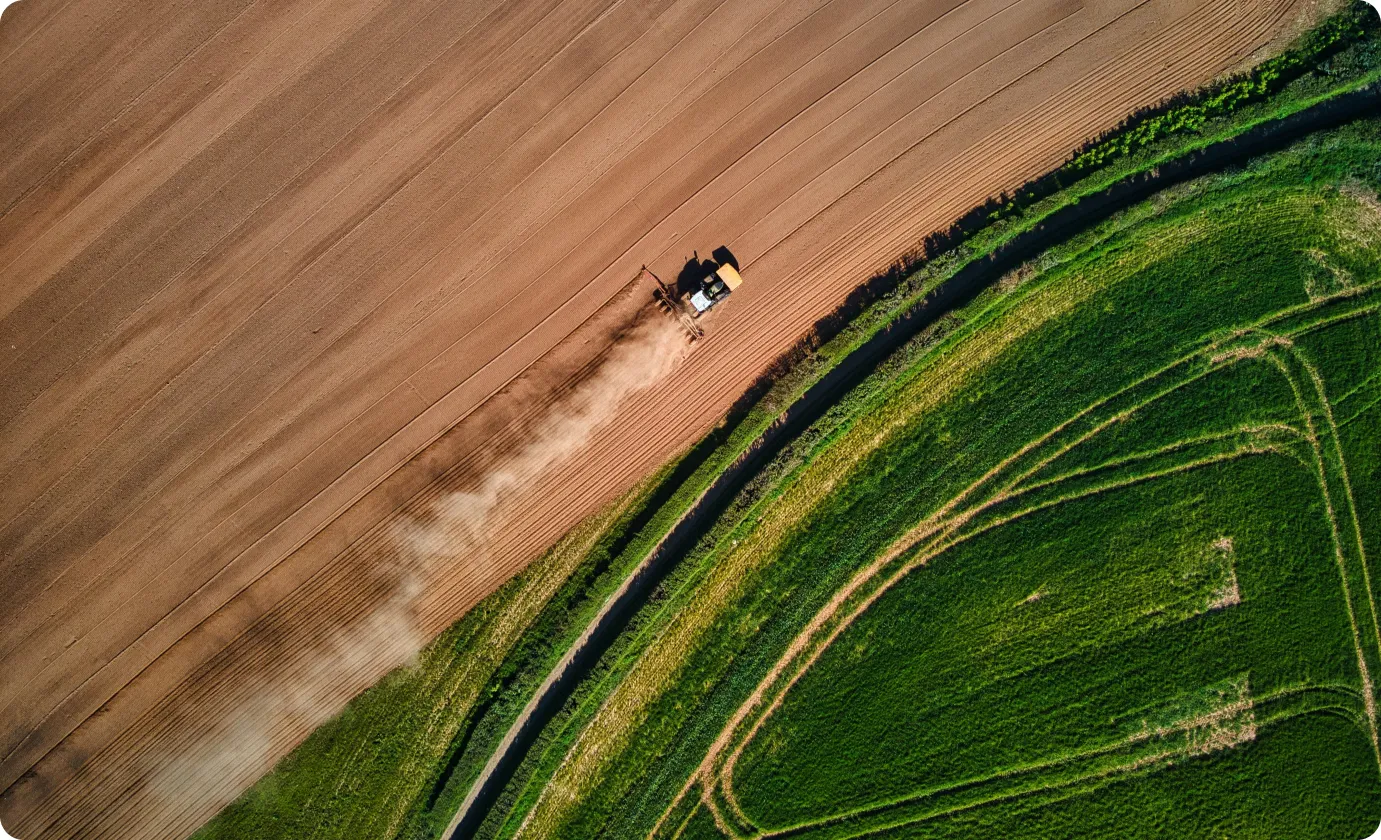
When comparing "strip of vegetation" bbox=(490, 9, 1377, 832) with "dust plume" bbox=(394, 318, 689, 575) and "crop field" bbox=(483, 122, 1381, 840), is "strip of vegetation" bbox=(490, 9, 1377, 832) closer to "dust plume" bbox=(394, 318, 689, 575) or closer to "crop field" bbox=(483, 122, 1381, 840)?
"crop field" bbox=(483, 122, 1381, 840)

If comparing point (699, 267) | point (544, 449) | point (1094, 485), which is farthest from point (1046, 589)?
point (544, 449)

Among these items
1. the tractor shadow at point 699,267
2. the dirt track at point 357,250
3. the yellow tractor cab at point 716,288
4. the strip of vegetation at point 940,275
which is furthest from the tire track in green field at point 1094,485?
the tractor shadow at point 699,267

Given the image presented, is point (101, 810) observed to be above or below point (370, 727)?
below

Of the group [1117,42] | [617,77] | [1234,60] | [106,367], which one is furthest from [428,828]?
[1234,60]

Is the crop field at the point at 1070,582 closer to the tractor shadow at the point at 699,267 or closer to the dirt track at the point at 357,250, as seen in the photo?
the dirt track at the point at 357,250

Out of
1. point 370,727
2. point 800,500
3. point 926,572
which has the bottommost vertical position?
point 370,727

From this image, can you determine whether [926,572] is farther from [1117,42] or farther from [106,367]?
[106,367]

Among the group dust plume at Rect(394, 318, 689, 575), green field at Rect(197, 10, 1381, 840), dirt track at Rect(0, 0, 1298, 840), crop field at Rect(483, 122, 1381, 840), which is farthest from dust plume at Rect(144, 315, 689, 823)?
crop field at Rect(483, 122, 1381, 840)

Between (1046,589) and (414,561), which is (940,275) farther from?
(414,561)
